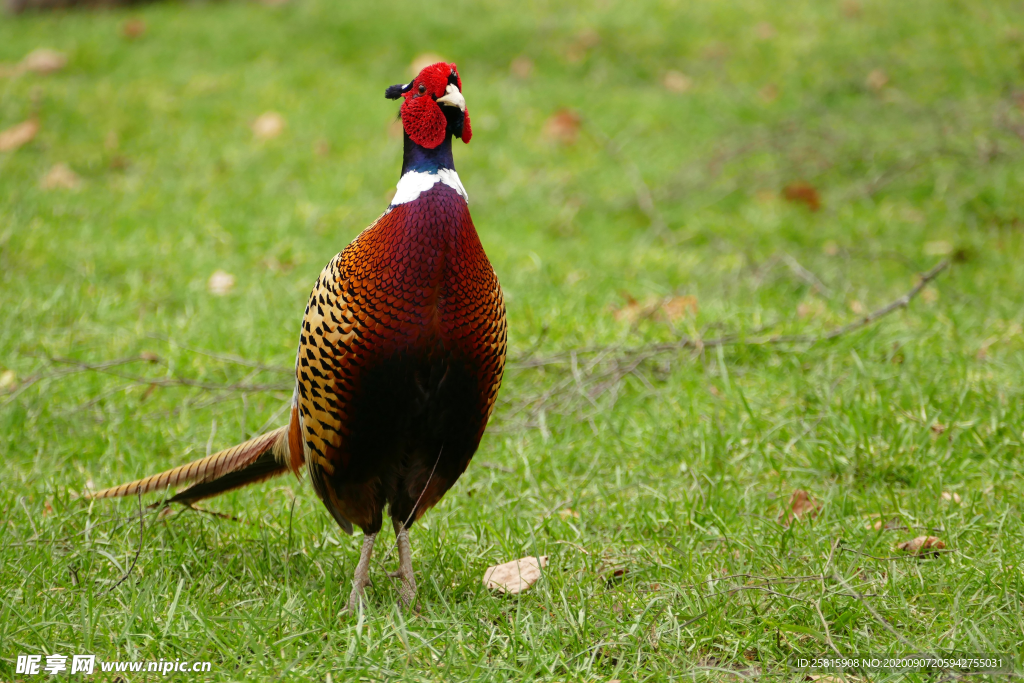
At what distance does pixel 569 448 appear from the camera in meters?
3.18

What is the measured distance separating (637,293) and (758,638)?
8.19 feet

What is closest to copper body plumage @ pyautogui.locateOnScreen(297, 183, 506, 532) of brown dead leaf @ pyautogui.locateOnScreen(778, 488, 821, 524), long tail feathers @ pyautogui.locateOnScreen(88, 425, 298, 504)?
long tail feathers @ pyautogui.locateOnScreen(88, 425, 298, 504)

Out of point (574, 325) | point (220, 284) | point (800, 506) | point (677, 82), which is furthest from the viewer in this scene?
point (677, 82)

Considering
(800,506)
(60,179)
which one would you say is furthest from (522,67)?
(800,506)

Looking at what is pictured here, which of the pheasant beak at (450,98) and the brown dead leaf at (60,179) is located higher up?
the pheasant beak at (450,98)

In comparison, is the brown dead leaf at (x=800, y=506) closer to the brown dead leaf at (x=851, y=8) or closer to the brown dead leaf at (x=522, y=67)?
the brown dead leaf at (x=522, y=67)

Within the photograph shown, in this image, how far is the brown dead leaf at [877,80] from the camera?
264 inches

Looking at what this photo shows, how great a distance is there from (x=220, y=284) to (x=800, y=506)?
9.62ft

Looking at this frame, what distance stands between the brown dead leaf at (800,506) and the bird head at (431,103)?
1489mm

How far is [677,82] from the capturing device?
7.25 metres

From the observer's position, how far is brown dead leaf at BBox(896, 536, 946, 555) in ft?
8.07

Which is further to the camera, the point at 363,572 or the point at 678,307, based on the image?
the point at 678,307

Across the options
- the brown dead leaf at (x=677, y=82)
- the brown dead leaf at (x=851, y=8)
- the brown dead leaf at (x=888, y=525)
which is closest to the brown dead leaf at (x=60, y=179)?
the brown dead leaf at (x=677, y=82)

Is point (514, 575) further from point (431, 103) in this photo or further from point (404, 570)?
point (431, 103)
